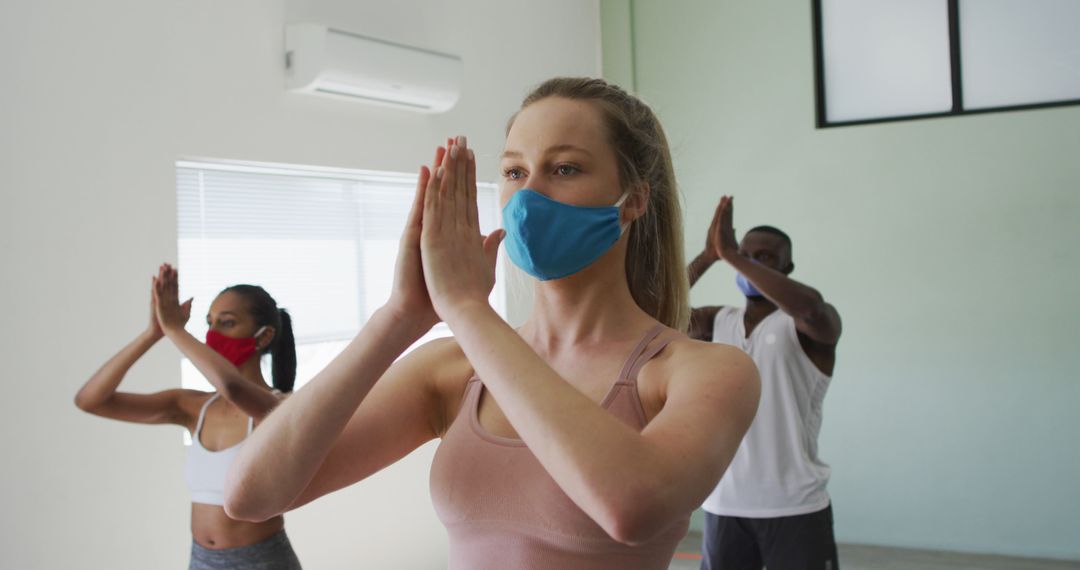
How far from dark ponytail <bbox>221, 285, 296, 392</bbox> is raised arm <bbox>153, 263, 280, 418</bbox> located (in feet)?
1.02

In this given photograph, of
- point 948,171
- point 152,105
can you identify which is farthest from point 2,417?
point 948,171

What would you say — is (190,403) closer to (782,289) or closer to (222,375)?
(222,375)

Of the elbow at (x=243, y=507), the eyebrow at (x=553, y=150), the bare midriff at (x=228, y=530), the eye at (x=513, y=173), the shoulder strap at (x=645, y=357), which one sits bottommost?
the bare midriff at (x=228, y=530)

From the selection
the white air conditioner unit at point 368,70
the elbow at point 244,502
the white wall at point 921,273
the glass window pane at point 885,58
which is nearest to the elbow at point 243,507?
the elbow at point 244,502

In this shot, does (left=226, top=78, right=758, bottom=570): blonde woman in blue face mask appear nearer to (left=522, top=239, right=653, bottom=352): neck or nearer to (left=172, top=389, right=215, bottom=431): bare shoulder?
(left=522, top=239, right=653, bottom=352): neck

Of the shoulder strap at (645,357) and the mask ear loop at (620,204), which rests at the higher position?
the mask ear loop at (620,204)

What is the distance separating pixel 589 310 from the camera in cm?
124

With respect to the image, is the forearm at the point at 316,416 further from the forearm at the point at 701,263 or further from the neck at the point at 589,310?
the forearm at the point at 701,263

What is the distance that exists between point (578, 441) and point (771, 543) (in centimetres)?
210

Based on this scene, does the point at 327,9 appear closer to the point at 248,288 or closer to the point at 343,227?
the point at 343,227

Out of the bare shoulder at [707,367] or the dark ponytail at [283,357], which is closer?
the bare shoulder at [707,367]

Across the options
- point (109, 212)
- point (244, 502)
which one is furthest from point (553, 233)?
point (109, 212)

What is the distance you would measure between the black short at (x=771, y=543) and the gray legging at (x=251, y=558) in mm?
1260

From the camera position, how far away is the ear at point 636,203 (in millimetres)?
1271
